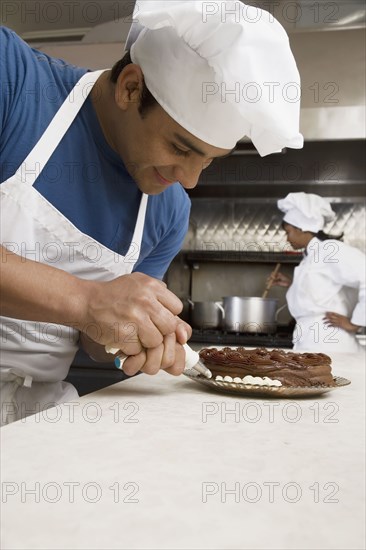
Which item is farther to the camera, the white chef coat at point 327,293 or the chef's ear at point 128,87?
the white chef coat at point 327,293

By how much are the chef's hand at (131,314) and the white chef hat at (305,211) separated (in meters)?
2.46

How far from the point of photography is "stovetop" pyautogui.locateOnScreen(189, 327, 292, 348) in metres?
3.15

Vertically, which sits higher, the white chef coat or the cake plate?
the white chef coat

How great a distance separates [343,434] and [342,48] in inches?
117

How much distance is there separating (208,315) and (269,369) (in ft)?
7.54

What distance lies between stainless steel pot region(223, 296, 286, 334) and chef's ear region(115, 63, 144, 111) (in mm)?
2171

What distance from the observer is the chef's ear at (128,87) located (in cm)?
106

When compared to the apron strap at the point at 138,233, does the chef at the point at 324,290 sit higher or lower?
higher

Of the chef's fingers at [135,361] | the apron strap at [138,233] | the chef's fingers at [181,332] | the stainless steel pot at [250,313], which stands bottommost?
the chef's fingers at [135,361]

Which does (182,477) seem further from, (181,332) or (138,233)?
(138,233)

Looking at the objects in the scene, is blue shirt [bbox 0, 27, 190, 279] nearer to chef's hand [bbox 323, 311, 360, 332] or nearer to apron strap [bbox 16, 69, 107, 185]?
apron strap [bbox 16, 69, 107, 185]

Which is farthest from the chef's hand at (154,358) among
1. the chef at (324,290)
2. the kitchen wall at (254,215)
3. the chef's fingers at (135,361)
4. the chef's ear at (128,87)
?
the kitchen wall at (254,215)
